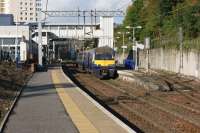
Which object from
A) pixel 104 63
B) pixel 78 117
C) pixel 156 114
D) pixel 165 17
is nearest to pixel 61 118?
pixel 78 117

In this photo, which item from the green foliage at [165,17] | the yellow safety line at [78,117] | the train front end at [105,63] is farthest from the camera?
the green foliage at [165,17]

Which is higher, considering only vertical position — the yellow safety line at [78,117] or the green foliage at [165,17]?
the green foliage at [165,17]

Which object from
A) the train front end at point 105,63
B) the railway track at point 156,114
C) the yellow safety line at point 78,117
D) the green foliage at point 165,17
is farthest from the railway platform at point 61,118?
the green foliage at point 165,17

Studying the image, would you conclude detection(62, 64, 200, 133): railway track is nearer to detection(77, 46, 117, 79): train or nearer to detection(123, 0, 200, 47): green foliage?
detection(77, 46, 117, 79): train


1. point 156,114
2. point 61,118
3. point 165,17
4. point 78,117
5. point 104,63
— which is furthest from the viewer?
point 165,17

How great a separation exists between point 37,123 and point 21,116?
207 cm

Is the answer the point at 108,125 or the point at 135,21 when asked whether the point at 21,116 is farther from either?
the point at 135,21

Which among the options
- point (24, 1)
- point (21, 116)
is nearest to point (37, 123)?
point (21, 116)

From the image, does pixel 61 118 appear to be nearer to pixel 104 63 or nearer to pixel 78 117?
pixel 78 117

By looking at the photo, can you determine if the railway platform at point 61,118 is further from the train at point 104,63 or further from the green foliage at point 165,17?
the green foliage at point 165,17

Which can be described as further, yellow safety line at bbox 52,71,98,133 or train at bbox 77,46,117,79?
train at bbox 77,46,117,79

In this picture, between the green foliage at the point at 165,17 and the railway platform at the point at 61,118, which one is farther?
the green foliage at the point at 165,17

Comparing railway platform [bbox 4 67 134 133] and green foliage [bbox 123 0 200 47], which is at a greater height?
green foliage [bbox 123 0 200 47]

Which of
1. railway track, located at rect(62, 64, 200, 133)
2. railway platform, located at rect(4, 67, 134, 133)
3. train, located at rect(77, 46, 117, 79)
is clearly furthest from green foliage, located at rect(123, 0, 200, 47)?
railway platform, located at rect(4, 67, 134, 133)
